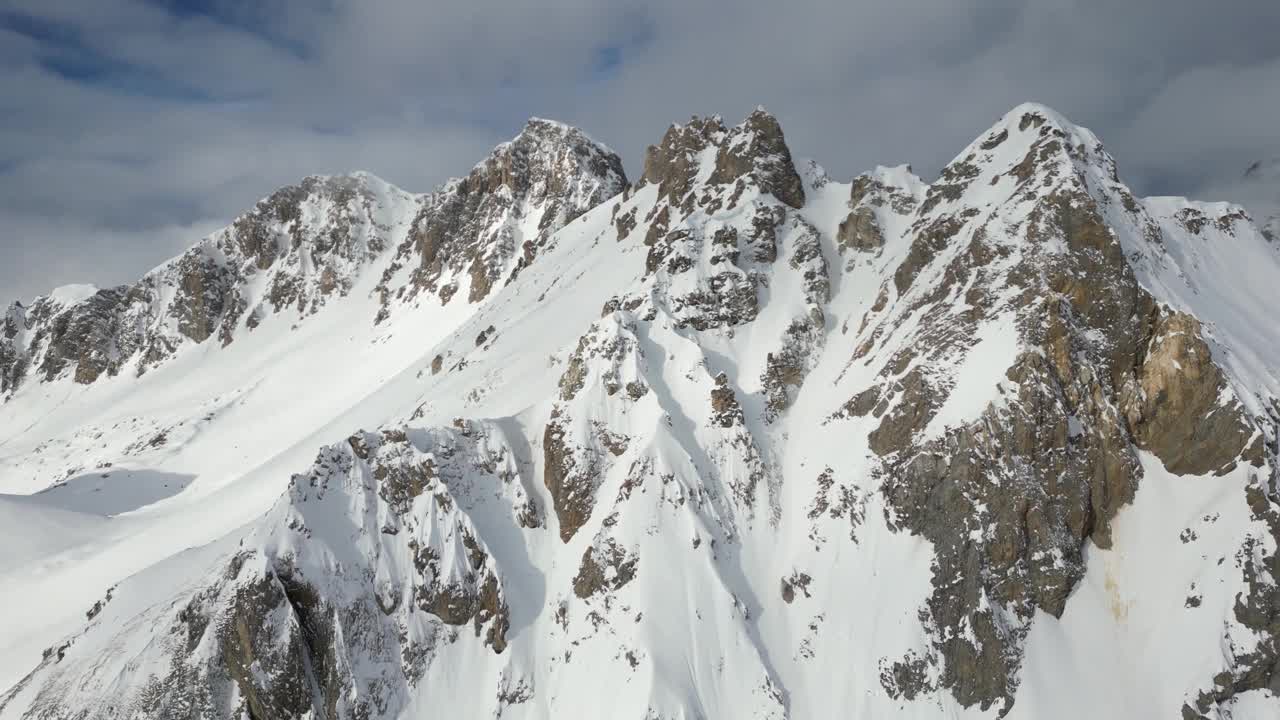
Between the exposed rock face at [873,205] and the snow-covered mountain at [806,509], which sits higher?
the exposed rock face at [873,205]

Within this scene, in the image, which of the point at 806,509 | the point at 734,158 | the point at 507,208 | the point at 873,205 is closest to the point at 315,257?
the point at 507,208

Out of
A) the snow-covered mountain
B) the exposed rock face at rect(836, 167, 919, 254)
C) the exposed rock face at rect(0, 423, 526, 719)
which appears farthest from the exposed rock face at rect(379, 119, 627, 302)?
the exposed rock face at rect(0, 423, 526, 719)

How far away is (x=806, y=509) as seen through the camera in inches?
2009

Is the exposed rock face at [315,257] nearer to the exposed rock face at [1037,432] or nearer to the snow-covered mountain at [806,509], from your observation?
the snow-covered mountain at [806,509]

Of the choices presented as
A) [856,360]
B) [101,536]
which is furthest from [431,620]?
[101,536]

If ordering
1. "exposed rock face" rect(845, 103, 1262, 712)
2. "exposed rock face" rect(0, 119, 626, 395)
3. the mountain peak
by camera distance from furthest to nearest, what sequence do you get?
"exposed rock face" rect(0, 119, 626, 395) → the mountain peak → "exposed rock face" rect(845, 103, 1262, 712)

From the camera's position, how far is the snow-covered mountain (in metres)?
40.4

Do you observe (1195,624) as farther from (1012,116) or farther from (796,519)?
(1012,116)

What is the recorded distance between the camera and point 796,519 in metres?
51.3

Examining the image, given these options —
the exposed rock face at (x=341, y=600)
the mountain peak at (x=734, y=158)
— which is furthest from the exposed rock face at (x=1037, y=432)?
the mountain peak at (x=734, y=158)

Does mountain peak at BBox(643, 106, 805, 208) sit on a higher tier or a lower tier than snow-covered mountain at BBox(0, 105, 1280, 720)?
higher

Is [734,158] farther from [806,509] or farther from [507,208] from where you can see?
[507,208]

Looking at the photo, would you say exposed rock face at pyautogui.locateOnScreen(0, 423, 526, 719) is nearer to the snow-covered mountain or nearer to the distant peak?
the snow-covered mountain

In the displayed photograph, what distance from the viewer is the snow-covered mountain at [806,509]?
1591 inches
